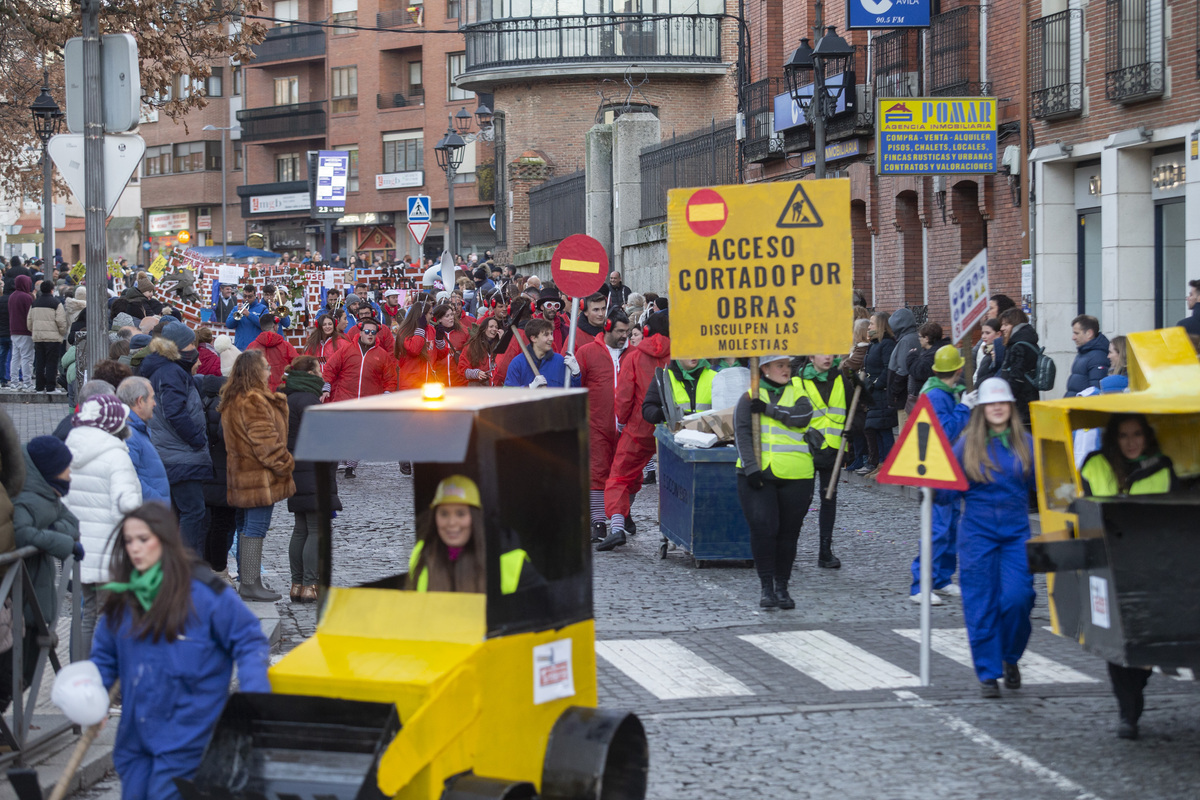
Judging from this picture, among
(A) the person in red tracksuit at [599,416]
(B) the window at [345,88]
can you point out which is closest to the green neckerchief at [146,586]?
(A) the person in red tracksuit at [599,416]

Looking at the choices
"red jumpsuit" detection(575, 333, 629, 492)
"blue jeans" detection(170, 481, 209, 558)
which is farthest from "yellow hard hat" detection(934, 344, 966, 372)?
"blue jeans" detection(170, 481, 209, 558)

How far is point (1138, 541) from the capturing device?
21.3ft

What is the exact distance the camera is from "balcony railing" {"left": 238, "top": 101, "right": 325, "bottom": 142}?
65438 millimetres

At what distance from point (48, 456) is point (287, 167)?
63826mm

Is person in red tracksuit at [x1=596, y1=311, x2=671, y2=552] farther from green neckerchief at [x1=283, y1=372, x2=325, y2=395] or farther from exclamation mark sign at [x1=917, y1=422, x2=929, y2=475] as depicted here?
exclamation mark sign at [x1=917, y1=422, x2=929, y2=475]

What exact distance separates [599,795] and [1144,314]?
15.9 meters

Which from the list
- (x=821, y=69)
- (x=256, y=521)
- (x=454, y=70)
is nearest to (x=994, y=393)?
(x=256, y=521)

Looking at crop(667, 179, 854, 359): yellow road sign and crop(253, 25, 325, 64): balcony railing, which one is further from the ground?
crop(253, 25, 325, 64): balcony railing

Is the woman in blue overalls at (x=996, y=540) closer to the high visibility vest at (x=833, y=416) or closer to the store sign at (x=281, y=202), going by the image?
the high visibility vest at (x=833, y=416)

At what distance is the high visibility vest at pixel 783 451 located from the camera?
10023mm

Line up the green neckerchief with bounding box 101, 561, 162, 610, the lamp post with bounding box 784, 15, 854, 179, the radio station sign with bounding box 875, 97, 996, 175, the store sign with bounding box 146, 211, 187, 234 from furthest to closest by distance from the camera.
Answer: the store sign with bounding box 146, 211, 187, 234 < the lamp post with bounding box 784, 15, 854, 179 < the radio station sign with bounding box 875, 97, 996, 175 < the green neckerchief with bounding box 101, 561, 162, 610

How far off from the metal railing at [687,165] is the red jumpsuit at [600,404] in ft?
55.6

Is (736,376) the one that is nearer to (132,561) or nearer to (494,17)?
(132,561)

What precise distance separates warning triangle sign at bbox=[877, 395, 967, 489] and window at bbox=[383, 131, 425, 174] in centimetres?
5403
